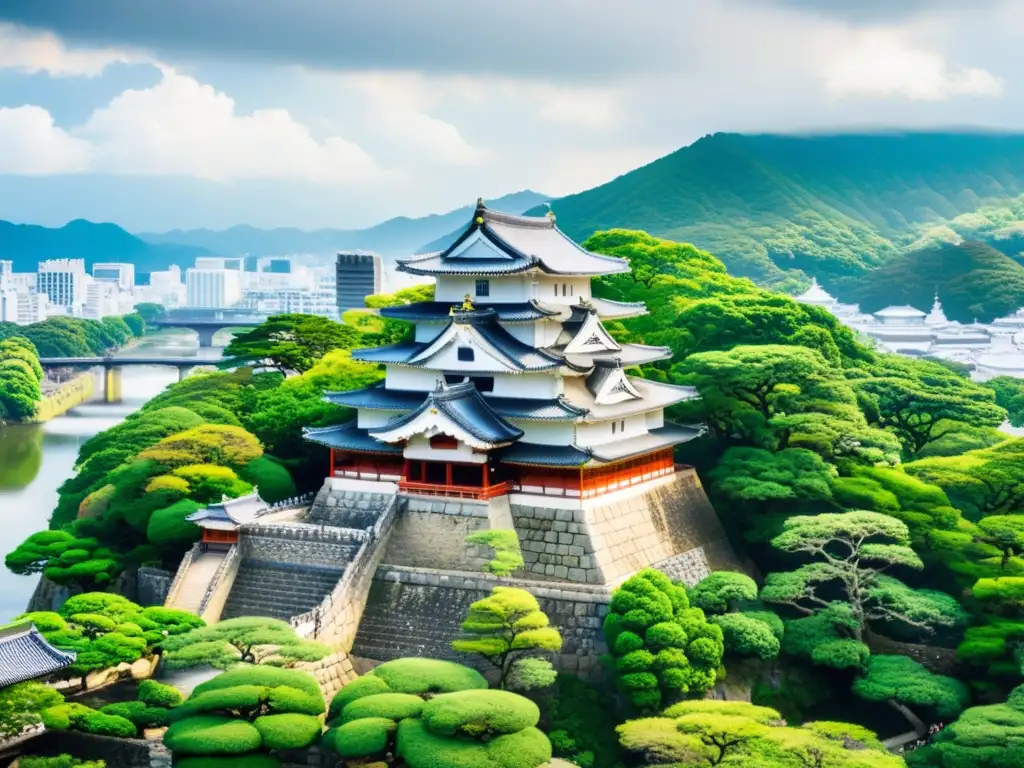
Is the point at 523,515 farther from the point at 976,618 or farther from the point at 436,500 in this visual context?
the point at 976,618

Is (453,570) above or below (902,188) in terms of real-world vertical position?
below

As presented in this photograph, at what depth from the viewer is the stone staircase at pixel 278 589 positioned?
3319 centimetres

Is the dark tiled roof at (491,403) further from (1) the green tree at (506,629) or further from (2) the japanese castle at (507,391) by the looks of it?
(1) the green tree at (506,629)

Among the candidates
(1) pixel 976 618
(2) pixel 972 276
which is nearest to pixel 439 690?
(1) pixel 976 618

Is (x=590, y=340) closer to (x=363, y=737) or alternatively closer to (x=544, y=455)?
(x=544, y=455)

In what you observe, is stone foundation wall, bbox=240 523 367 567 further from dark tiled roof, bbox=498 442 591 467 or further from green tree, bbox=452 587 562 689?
green tree, bbox=452 587 562 689

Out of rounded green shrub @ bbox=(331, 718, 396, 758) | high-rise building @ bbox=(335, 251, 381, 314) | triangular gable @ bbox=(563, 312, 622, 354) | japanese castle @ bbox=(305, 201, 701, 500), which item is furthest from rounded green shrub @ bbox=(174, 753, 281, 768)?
high-rise building @ bbox=(335, 251, 381, 314)

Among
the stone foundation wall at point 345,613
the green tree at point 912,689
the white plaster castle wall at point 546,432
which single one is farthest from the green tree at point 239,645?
the green tree at point 912,689

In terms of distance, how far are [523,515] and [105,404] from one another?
7586 centimetres

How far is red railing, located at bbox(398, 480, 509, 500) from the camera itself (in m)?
33.7

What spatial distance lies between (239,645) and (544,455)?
840cm

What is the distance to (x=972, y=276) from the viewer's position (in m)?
116

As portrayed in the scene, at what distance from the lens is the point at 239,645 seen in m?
29.5

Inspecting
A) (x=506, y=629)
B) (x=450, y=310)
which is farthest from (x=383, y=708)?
(x=450, y=310)
